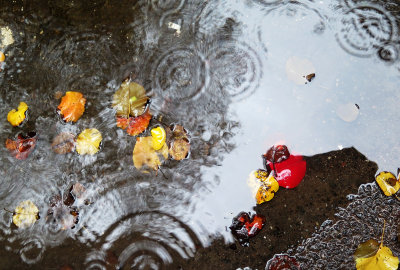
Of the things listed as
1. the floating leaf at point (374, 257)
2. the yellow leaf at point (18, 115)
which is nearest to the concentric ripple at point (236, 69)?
the floating leaf at point (374, 257)

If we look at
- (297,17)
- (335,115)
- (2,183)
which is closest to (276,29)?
(297,17)

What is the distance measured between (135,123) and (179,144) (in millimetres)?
348

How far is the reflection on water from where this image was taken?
96.0 inches

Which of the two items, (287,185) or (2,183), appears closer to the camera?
(287,185)

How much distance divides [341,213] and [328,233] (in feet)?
0.53

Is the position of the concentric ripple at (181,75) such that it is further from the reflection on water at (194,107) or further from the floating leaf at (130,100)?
the floating leaf at (130,100)

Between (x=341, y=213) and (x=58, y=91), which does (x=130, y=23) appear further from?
(x=341, y=213)

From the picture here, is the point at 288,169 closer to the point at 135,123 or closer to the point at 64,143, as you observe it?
the point at 135,123

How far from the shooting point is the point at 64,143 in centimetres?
255

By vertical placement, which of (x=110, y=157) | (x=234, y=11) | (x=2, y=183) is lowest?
(x=110, y=157)

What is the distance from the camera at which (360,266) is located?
236 cm

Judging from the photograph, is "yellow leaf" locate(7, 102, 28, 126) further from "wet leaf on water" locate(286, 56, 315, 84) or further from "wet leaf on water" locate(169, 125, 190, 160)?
"wet leaf on water" locate(286, 56, 315, 84)

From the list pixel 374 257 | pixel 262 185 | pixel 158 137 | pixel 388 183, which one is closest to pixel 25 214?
pixel 158 137

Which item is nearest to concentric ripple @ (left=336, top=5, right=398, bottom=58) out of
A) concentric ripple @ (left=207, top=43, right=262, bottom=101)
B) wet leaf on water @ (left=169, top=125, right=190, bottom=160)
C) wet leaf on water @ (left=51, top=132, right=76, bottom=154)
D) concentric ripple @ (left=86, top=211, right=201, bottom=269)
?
concentric ripple @ (left=207, top=43, right=262, bottom=101)
